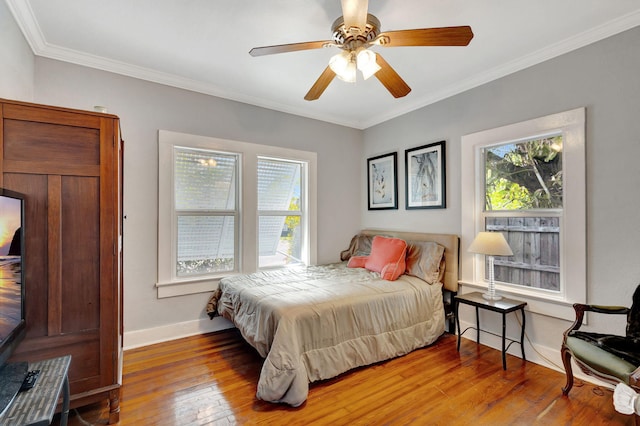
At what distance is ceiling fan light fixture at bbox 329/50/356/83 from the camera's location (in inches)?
73.0

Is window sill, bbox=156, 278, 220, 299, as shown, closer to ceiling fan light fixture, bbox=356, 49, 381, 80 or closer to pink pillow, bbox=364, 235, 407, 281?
pink pillow, bbox=364, 235, 407, 281

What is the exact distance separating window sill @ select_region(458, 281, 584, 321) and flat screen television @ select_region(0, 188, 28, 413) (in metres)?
3.37

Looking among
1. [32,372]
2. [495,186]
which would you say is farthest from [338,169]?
[32,372]

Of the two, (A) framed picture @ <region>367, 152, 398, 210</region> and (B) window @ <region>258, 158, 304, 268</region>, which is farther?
(A) framed picture @ <region>367, 152, 398, 210</region>

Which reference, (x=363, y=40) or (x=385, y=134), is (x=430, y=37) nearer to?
(x=363, y=40)

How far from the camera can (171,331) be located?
3.00 meters

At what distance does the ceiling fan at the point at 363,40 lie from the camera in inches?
61.9

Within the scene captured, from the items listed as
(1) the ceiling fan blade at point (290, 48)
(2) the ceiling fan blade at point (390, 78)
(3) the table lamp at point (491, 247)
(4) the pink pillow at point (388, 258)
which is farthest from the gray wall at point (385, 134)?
(1) the ceiling fan blade at point (290, 48)

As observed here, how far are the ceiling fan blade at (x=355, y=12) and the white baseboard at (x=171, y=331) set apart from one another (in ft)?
10.0

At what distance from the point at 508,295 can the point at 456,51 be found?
7.40ft

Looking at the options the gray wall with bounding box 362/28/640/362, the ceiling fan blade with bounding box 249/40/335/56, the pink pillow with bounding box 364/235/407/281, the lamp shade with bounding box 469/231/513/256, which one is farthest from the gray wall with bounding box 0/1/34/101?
the gray wall with bounding box 362/28/640/362

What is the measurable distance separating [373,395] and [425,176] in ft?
7.95

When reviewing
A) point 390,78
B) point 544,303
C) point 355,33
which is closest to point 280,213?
point 390,78

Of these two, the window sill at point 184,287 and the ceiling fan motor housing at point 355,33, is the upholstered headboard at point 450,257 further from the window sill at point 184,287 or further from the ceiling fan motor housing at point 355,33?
the window sill at point 184,287
